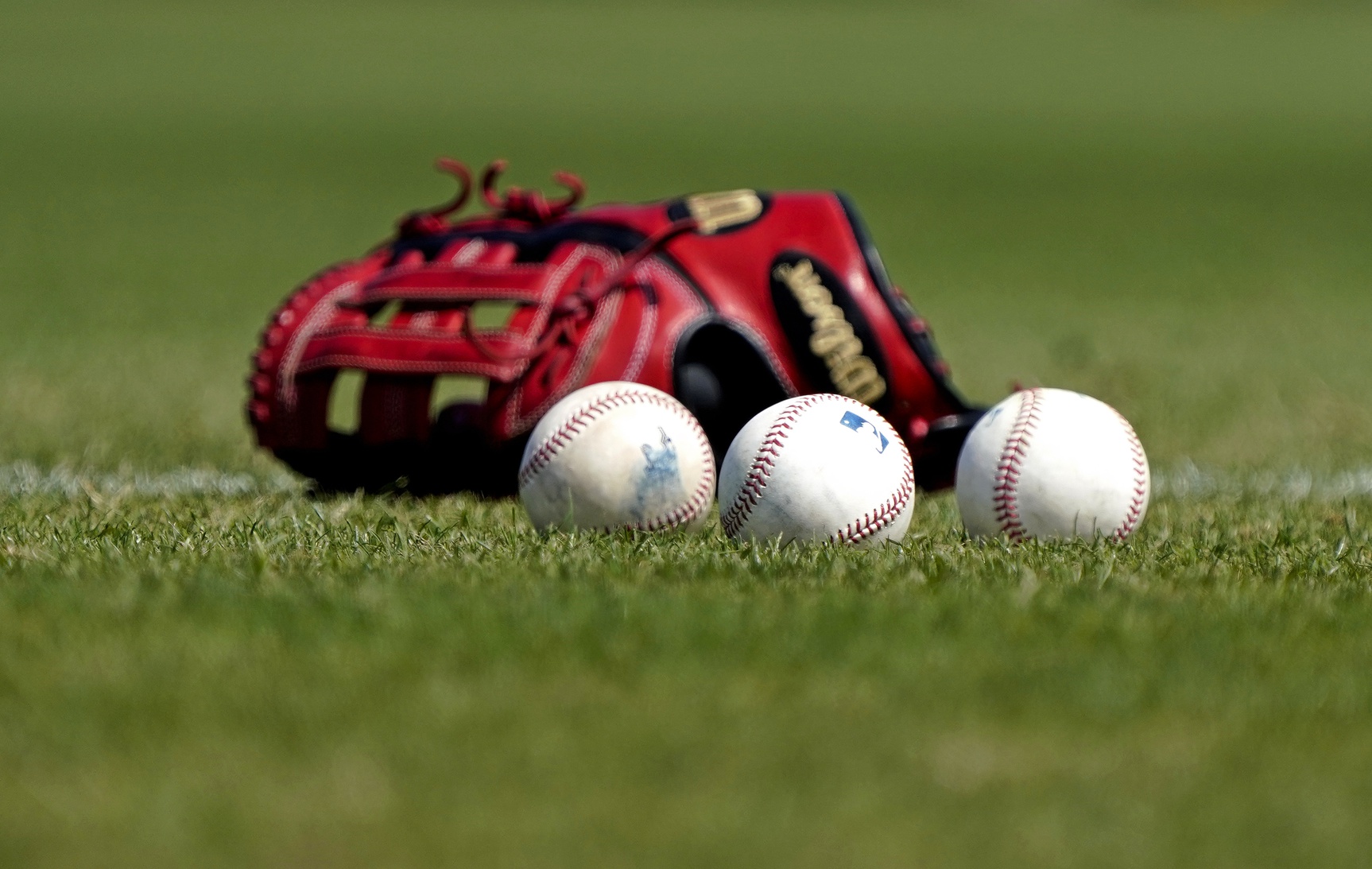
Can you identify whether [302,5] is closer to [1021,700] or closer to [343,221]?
[343,221]

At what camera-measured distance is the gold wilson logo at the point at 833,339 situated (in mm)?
4527

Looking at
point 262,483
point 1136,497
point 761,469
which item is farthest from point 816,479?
point 262,483

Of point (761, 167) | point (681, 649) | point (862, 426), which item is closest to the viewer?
point (681, 649)

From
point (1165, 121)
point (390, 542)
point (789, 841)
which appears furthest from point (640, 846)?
point (1165, 121)

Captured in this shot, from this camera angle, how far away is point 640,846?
1.94 metres

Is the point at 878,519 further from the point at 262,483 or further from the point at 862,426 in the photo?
the point at 262,483

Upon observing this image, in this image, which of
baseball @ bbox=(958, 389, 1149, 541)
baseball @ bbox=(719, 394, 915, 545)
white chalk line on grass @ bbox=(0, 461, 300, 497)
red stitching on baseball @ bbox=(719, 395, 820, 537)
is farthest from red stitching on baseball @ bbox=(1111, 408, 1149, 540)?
white chalk line on grass @ bbox=(0, 461, 300, 497)

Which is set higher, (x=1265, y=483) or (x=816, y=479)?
(x=816, y=479)

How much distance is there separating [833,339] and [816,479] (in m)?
1.15

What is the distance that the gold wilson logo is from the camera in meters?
4.53

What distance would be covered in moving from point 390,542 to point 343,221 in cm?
1251

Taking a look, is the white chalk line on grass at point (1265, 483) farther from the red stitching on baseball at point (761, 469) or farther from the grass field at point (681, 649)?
the red stitching on baseball at point (761, 469)

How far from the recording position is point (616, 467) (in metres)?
3.58

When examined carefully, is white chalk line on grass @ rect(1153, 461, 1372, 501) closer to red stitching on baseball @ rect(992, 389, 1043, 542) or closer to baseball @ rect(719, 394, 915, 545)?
red stitching on baseball @ rect(992, 389, 1043, 542)
